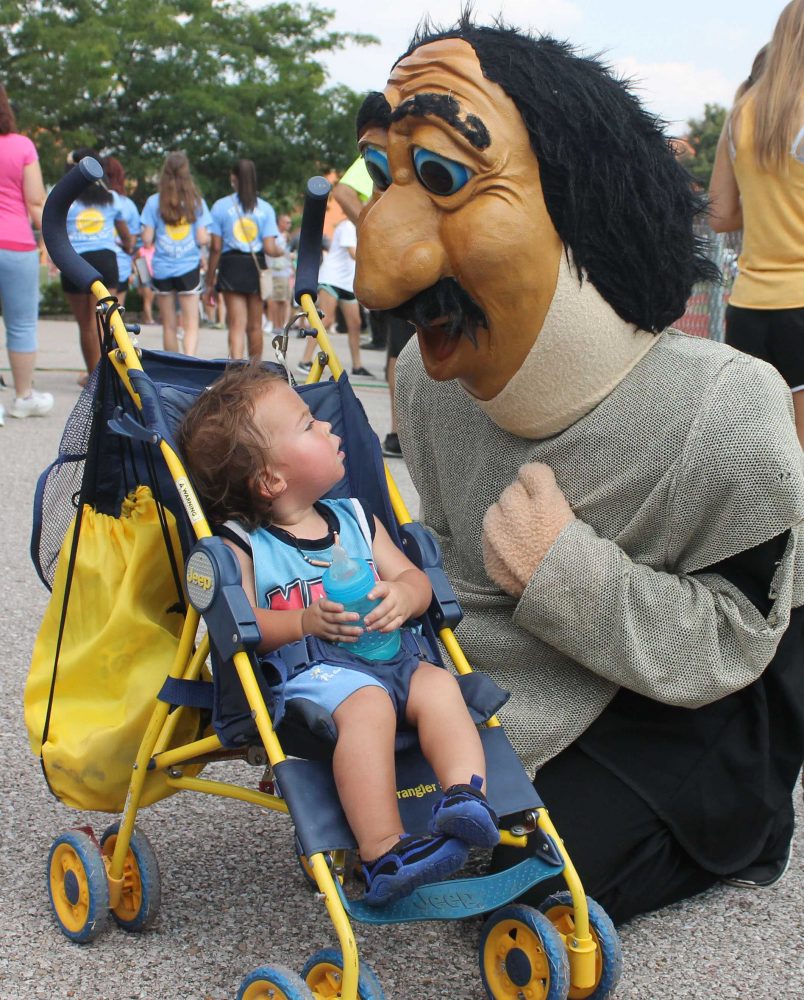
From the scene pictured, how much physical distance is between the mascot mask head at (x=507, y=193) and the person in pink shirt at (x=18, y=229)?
5.07 metres

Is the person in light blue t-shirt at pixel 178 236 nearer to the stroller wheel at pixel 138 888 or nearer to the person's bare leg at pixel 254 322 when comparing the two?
the person's bare leg at pixel 254 322

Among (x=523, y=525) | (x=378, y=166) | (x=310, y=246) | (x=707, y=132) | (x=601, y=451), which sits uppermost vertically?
(x=378, y=166)

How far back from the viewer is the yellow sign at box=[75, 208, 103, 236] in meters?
8.10

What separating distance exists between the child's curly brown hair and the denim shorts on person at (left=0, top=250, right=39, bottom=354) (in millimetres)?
5036

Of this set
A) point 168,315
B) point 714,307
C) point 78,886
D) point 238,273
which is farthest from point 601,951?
point 168,315

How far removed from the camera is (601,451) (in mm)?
2350

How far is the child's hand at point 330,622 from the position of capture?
2119 mm

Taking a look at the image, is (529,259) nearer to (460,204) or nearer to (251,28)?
(460,204)

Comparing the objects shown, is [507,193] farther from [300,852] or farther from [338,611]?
[300,852]

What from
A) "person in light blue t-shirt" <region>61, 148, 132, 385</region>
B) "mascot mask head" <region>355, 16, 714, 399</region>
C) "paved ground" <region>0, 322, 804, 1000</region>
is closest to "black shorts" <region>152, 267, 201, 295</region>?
"person in light blue t-shirt" <region>61, 148, 132, 385</region>

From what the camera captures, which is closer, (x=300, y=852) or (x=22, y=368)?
(x=300, y=852)

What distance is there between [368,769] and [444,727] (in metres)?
0.17

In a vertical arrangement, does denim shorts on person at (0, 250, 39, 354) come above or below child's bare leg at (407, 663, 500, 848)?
below

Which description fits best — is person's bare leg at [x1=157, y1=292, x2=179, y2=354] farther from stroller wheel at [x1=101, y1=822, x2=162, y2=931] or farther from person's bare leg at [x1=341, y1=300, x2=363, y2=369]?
stroller wheel at [x1=101, y1=822, x2=162, y2=931]
